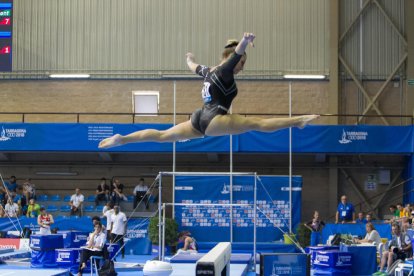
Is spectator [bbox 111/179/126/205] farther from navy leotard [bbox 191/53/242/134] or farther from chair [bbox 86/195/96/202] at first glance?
navy leotard [bbox 191/53/242/134]

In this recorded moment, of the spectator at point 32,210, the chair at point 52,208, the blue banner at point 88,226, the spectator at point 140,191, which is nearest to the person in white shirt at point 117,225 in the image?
the blue banner at point 88,226

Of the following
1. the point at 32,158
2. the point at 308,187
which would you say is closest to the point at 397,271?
the point at 308,187

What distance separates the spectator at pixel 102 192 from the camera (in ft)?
74.0

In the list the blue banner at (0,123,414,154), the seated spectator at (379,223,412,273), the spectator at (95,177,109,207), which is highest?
the blue banner at (0,123,414,154)

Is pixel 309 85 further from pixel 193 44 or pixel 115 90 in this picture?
pixel 115 90

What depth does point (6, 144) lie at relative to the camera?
72.6 feet

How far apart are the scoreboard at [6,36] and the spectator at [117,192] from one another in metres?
6.33

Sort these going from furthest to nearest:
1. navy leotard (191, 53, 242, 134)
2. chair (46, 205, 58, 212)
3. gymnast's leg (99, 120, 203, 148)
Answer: chair (46, 205, 58, 212)
gymnast's leg (99, 120, 203, 148)
navy leotard (191, 53, 242, 134)

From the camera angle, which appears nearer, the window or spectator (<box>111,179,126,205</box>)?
spectator (<box>111,179,126,205</box>)

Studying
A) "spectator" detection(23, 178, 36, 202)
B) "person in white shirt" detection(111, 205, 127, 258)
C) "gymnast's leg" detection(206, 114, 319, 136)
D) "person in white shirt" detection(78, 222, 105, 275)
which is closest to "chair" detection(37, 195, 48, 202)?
"spectator" detection(23, 178, 36, 202)

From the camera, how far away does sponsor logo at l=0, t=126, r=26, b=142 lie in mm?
22047

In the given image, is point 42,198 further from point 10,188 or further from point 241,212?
point 241,212

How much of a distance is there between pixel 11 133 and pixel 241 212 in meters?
8.01

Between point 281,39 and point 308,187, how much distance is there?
5.35m
